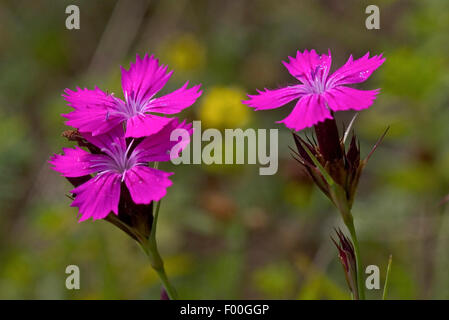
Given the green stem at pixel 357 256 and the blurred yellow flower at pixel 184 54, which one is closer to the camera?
the green stem at pixel 357 256

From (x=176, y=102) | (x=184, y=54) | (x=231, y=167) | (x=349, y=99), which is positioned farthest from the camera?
(x=184, y=54)

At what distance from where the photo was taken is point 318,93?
1.21m

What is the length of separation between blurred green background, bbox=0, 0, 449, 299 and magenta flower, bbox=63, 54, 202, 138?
0.82m

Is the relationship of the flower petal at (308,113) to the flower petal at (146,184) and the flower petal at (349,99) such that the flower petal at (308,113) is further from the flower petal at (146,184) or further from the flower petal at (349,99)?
the flower petal at (146,184)

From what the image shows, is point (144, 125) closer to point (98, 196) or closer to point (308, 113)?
point (98, 196)

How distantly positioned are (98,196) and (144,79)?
322mm

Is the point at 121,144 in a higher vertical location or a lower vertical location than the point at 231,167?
lower

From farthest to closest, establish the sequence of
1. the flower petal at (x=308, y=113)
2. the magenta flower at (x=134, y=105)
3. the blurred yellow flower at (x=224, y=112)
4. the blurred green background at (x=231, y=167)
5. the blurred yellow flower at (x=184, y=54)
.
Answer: the blurred yellow flower at (x=184, y=54) < the blurred yellow flower at (x=224, y=112) < the blurred green background at (x=231, y=167) < the magenta flower at (x=134, y=105) < the flower petal at (x=308, y=113)

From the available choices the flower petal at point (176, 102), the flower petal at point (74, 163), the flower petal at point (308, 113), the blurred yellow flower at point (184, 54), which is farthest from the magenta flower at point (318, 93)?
the blurred yellow flower at point (184, 54)

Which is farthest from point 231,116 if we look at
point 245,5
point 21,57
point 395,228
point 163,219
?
point 21,57

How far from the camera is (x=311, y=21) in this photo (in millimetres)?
3430

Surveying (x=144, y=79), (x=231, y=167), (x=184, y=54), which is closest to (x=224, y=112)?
(x=231, y=167)

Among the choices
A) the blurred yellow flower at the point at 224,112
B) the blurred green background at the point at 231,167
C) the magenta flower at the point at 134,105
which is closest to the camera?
the magenta flower at the point at 134,105

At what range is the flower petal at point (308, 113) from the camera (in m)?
1.10
